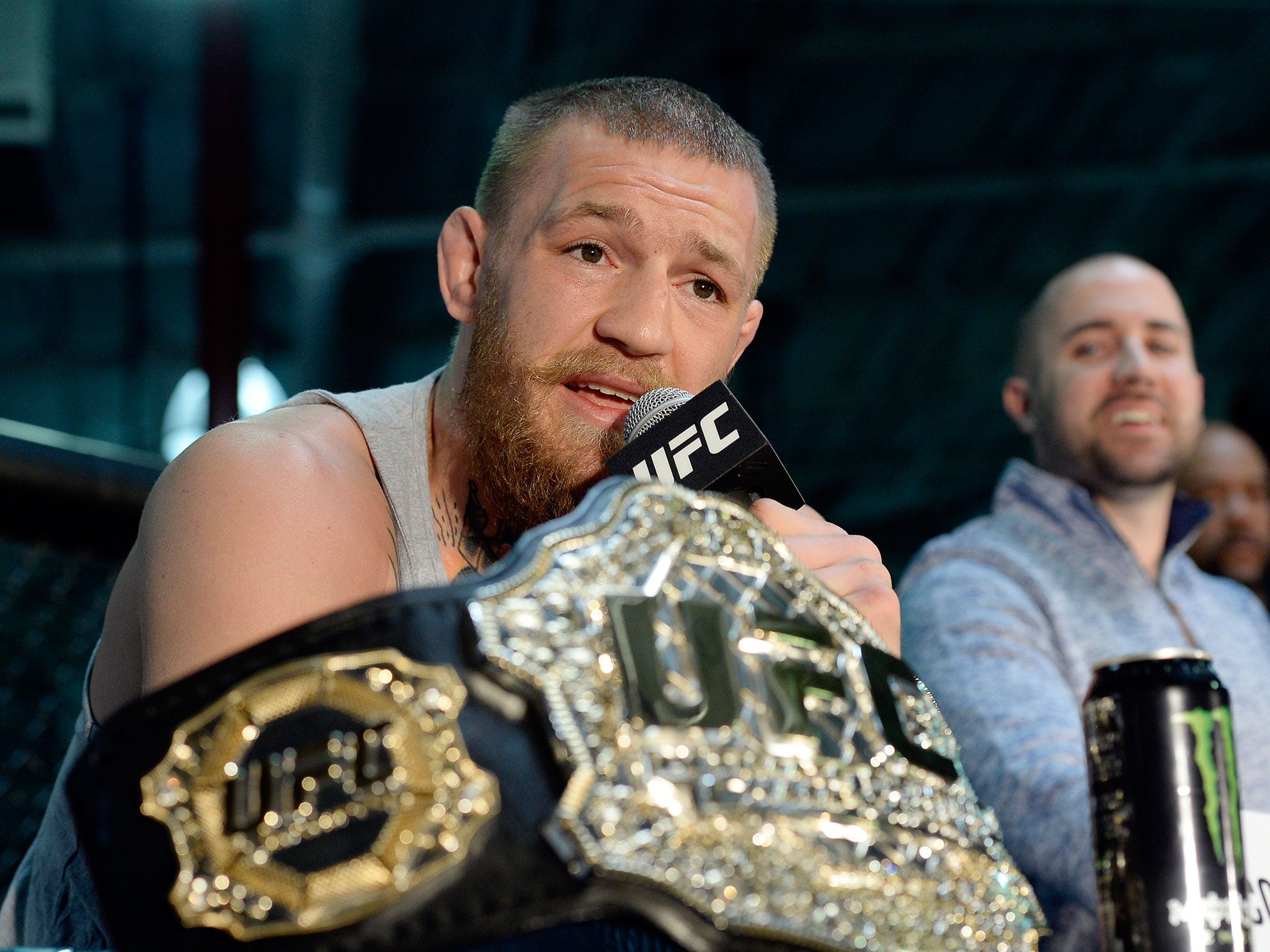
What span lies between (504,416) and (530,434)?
39 mm

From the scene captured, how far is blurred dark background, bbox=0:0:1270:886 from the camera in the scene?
167 inches

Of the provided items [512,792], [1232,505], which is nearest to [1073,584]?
[1232,505]

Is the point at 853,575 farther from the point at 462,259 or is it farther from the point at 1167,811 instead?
the point at 462,259

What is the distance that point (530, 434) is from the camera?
1001mm

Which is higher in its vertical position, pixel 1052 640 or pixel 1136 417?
pixel 1136 417

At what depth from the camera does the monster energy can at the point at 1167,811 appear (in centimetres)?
55

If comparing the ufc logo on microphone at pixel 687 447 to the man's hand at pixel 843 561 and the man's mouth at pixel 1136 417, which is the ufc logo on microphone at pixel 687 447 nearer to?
the man's hand at pixel 843 561

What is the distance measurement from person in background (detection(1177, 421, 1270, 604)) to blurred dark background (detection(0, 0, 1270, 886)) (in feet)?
6.22

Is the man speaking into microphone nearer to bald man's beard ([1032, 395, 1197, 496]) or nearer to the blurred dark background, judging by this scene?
bald man's beard ([1032, 395, 1197, 496])

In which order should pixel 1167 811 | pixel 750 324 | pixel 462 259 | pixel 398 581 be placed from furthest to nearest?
pixel 750 324, pixel 462 259, pixel 398 581, pixel 1167 811

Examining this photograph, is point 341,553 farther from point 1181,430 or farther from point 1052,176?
point 1052,176

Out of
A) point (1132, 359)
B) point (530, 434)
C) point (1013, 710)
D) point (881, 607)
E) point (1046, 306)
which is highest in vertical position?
point (1046, 306)

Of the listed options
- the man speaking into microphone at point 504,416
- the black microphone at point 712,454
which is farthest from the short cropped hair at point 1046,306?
the black microphone at point 712,454

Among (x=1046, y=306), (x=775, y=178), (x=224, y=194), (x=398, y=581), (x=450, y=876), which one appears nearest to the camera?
(x=450, y=876)
